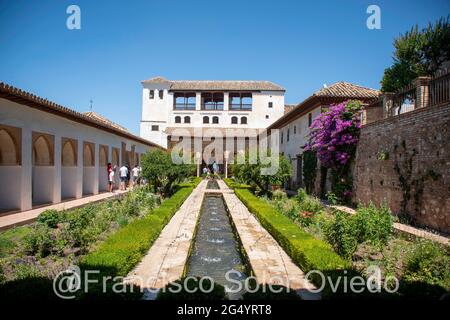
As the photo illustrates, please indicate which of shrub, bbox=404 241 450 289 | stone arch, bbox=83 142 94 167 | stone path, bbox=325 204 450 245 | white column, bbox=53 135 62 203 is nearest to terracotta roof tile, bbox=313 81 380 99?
stone path, bbox=325 204 450 245

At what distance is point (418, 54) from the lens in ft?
79.7

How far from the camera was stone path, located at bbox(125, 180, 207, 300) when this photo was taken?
491 cm

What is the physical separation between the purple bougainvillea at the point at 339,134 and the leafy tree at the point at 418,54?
13.6 metres

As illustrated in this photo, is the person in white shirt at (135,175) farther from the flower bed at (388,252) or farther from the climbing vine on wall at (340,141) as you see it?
the flower bed at (388,252)

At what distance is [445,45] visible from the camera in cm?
2303

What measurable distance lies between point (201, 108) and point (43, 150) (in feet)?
104

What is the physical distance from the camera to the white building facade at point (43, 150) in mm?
9922

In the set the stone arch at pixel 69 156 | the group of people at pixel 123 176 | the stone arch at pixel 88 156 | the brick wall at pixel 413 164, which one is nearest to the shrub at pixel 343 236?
the brick wall at pixel 413 164

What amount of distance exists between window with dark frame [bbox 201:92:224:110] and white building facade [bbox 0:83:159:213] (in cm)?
2553

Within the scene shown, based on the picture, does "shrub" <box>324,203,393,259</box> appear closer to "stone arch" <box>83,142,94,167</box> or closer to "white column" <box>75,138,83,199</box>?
"white column" <box>75,138,83,199</box>

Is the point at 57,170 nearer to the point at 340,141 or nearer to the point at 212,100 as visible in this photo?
the point at 340,141

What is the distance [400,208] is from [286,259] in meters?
5.45
